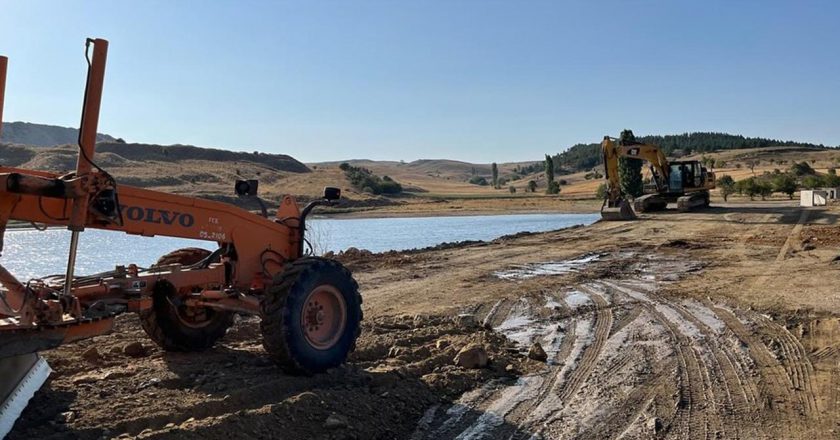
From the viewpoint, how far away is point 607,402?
6.31 metres

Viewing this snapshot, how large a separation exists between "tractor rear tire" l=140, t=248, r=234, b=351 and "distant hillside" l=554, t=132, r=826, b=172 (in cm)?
14010

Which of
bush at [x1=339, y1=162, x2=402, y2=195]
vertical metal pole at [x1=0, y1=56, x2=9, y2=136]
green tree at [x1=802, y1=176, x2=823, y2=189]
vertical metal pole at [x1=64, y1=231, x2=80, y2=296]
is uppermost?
green tree at [x1=802, y1=176, x2=823, y2=189]

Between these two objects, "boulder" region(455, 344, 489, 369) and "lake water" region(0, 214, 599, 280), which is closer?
"boulder" region(455, 344, 489, 369)

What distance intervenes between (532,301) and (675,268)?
5.49 meters

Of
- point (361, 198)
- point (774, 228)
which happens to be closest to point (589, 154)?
point (361, 198)

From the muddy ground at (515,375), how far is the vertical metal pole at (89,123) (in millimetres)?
1409

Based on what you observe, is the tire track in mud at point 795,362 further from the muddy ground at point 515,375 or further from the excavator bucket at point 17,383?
the excavator bucket at point 17,383

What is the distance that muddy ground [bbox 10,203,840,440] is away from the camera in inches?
216

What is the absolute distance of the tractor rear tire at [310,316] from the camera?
6.09 meters

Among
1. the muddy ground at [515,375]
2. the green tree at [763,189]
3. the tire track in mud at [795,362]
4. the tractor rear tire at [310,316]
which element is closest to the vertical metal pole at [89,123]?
the muddy ground at [515,375]

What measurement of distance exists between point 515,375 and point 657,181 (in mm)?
31548

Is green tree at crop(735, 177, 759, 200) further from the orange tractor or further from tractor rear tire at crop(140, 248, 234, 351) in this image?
tractor rear tire at crop(140, 248, 234, 351)

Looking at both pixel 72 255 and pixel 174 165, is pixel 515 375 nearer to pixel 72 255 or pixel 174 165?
pixel 72 255

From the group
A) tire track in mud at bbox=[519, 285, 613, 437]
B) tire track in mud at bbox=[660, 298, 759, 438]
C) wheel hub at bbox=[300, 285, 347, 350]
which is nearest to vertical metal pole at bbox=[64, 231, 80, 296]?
wheel hub at bbox=[300, 285, 347, 350]
